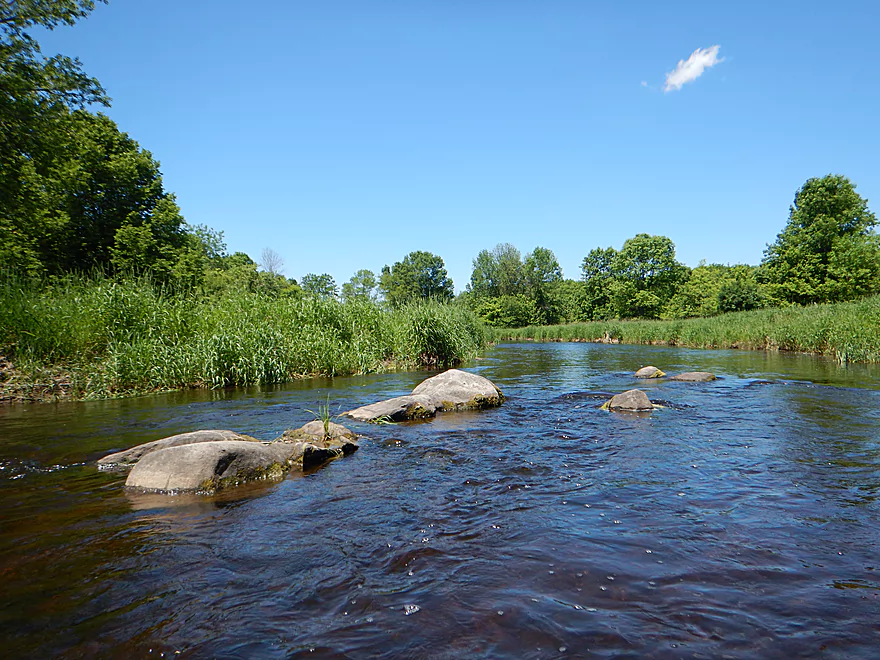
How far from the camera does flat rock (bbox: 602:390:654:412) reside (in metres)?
9.80

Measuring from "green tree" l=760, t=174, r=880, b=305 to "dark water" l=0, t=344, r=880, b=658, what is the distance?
5104 cm

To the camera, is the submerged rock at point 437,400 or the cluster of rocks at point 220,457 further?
the submerged rock at point 437,400

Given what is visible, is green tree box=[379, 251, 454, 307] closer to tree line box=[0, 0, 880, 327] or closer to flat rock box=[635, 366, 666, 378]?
tree line box=[0, 0, 880, 327]

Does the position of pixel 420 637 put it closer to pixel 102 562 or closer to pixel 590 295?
pixel 102 562

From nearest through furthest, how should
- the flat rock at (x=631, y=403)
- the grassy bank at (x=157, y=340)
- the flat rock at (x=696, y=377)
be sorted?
the flat rock at (x=631, y=403) < the grassy bank at (x=157, y=340) < the flat rock at (x=696, y=377)

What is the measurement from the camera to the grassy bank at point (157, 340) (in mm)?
11789

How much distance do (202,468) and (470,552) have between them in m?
3.40

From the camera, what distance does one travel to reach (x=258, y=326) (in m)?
14.9

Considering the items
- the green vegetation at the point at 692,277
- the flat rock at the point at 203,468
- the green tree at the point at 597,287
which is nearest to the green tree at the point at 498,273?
the green vegetation at the point at 692,277

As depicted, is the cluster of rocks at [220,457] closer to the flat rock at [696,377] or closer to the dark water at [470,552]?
the dark water at [470,552]

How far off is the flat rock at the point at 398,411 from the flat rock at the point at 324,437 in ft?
5.28

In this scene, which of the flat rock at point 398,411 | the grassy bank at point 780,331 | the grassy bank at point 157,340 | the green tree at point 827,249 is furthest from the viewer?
the green tree at point 827,249

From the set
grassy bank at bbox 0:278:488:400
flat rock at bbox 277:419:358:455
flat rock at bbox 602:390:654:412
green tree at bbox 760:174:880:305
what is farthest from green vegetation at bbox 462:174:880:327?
flat rock at bbox 277:419:358:455

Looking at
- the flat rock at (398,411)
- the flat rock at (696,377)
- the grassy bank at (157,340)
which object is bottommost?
the flat rock at (696,377)
